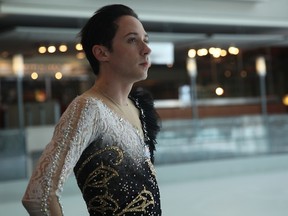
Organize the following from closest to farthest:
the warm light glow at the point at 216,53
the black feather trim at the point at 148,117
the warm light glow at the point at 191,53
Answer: the black feather trim at the point at 148,117 → the warm light glow at the point at 191,53 → the warm light glow at the point at 216,53

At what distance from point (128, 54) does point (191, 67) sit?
1133cm

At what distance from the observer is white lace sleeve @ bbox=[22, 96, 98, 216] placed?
1076mm

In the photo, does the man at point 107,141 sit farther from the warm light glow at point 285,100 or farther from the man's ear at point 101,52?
the warm light glow at point 285,100

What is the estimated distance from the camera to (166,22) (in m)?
9.82

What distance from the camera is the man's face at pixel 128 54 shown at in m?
1.28

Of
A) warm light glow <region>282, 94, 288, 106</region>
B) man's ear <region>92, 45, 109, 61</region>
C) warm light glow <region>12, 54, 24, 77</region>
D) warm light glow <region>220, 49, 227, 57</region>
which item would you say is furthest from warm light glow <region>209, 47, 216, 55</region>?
man's ear <region>92, 45, 109, 61</region>

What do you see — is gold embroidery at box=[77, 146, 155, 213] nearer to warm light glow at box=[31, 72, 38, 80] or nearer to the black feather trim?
the black feather trim

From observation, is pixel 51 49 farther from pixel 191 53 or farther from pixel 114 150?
pixel 114 150

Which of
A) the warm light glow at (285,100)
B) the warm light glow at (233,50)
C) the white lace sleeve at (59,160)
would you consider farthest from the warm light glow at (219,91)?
the white lace sleeve at (59,160)

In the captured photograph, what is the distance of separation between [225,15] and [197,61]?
2.29m

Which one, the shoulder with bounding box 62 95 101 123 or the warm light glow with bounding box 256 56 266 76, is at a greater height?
the shoulder with bounding box 62 95 101 123

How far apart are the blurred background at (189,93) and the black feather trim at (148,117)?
183 inches

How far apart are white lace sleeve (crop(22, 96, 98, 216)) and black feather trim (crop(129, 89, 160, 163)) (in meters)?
0.25

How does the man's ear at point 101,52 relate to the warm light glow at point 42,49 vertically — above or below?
above
